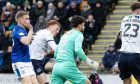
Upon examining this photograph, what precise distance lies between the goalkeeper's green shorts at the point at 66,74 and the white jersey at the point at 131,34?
1.25 meters

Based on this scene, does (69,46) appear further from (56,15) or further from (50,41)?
(56,15)

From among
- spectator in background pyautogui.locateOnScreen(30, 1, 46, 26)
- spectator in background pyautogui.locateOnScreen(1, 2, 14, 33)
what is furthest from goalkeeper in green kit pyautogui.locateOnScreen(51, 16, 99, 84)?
spectator in background pyautogui.locateOnScreen(1, 2, 14, 33)

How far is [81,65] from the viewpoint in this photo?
2256cm

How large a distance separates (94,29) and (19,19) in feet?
31.0

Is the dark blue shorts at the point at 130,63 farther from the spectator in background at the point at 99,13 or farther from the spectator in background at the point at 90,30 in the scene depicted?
the spectator in background at the point at 99,13

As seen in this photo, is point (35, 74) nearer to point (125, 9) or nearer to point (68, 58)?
point (68, 58)

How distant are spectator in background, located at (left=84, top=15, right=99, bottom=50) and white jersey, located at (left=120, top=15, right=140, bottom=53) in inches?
359

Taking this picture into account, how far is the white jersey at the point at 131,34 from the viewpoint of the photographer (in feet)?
44.4

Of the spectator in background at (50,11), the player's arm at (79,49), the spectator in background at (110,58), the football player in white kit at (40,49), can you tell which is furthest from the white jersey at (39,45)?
the spectator in background at (50,11)

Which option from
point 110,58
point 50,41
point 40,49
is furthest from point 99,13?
point 50,41

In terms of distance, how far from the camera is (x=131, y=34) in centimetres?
1356

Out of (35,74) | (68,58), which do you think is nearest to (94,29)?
(35,74)

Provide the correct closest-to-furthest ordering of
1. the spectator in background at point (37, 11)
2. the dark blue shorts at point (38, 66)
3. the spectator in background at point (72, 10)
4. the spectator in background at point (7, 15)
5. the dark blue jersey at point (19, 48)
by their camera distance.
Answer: the dark blue jersey at point (19, 48), the dark blue shorts at point (38, 66), the spectator in background at point (72, 10), the spectator in background at point (37, 11), the spectator in background at point (7, 15)

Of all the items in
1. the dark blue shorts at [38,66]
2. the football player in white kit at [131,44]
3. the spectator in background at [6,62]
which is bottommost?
the spectator in background at [6,62]
